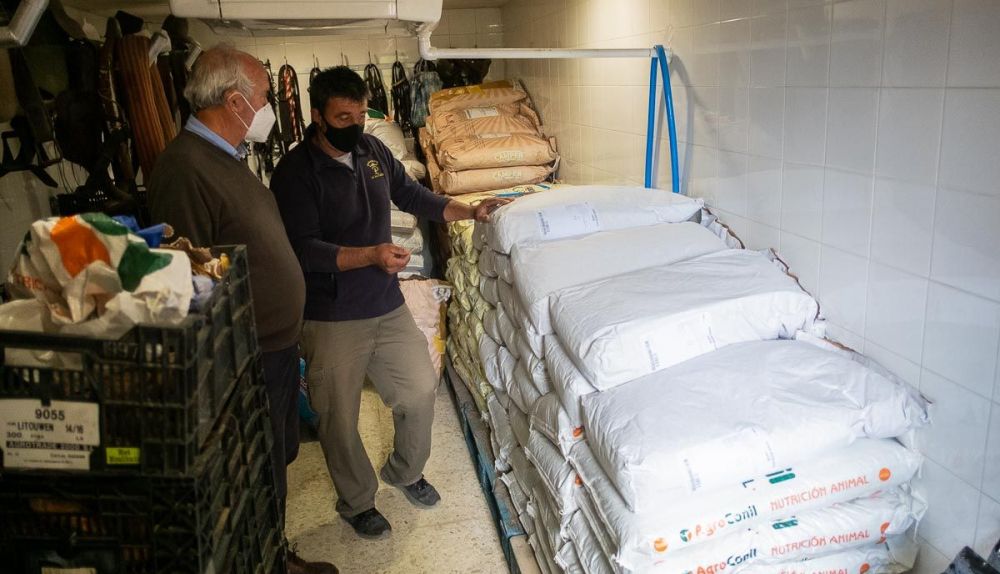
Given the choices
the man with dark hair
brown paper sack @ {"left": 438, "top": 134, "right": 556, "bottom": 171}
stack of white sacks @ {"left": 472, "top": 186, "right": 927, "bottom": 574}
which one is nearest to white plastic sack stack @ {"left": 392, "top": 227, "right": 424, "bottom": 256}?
brown paper sack @ {"left": 438, "top": 134, "right": 556, "bottom": 171}

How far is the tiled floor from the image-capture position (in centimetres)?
260

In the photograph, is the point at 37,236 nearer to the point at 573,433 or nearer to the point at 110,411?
the point at 110,411

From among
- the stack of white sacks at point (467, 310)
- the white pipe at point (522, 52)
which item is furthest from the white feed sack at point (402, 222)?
the white pipe at point (522, 52)

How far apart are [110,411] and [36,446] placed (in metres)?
0.14

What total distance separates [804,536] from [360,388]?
1.63 metres

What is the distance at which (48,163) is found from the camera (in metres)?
2.93

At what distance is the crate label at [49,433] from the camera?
113 cm

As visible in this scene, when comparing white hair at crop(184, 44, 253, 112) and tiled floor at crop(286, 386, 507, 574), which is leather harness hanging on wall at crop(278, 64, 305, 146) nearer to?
tiled floor at crop(286, 386, 507, 574)

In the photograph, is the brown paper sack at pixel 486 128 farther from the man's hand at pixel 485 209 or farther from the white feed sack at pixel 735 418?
the white feed sack at pixel 735 418

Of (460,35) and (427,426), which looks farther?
(460,35)

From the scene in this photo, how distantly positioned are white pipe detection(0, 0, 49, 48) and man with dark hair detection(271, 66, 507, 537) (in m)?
0.83

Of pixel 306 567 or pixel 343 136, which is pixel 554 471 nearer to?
pixel 306 567

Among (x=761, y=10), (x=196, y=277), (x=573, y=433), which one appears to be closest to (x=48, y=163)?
(x=196, y=277)

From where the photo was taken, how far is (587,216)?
2658mm
